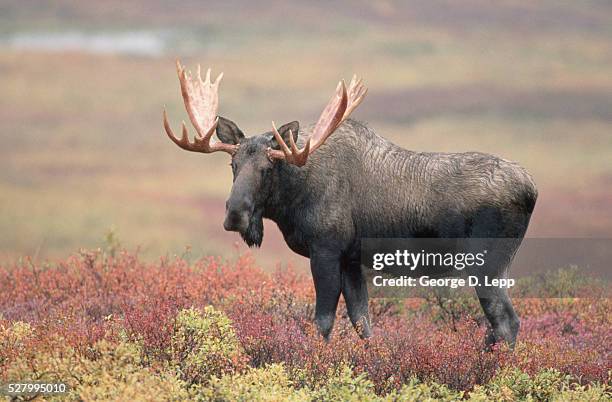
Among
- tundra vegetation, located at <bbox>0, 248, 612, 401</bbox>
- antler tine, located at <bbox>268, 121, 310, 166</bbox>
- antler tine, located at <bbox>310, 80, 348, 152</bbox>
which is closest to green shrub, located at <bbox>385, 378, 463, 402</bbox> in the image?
tundra vegetation, located at <bbox>0, 248, 612, 401</bbox>

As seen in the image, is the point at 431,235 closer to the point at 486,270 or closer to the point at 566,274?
the point at 486,270

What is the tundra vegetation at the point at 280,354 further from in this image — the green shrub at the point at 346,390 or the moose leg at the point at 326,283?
the moose leg at the point at 326,283

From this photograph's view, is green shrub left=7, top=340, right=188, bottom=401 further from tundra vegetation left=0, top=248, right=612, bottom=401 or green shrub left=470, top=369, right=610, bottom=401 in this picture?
green shrub left=470, top=369, right=610, bottom=401

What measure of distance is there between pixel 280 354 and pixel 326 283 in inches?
39.2

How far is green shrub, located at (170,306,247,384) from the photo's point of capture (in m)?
8.27

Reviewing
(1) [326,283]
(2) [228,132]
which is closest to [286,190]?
(2) [228,132]

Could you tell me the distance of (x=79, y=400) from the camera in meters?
7.61

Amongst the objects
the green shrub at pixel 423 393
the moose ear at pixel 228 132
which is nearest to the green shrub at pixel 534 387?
the green shrub at pixel 423 393

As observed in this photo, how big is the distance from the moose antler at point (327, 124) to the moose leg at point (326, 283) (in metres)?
0.98

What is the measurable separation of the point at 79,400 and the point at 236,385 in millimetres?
1225

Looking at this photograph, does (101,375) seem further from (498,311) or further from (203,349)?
(498,311)

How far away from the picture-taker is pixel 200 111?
410 inches

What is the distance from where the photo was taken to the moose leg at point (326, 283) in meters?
9.61

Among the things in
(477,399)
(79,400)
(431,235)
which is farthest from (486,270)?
(79,400)
